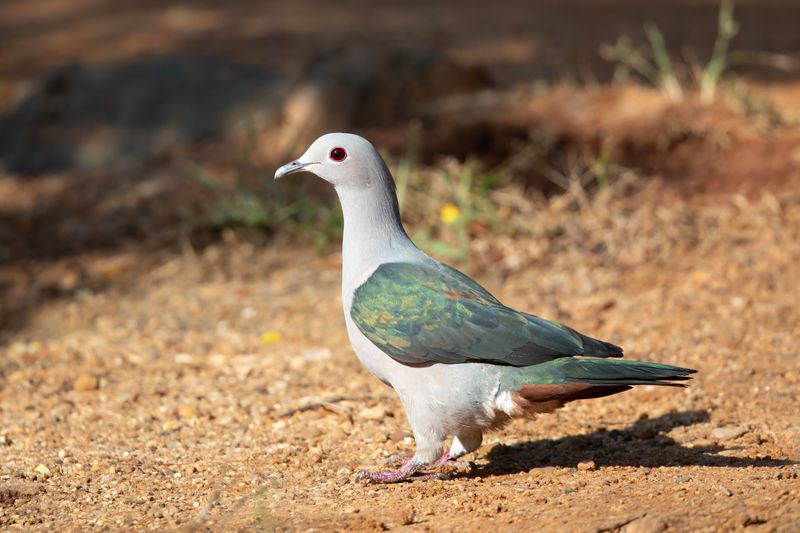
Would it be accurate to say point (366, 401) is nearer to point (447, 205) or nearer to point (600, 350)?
point (600, 350)

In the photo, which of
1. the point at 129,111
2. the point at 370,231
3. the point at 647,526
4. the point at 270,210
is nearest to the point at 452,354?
the point at 370,231

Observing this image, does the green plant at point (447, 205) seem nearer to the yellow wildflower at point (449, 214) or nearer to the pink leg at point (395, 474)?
the yellow wildflower at point (449, 214)

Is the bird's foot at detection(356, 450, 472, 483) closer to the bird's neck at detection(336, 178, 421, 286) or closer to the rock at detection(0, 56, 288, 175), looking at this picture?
the bird's neck at detection(336, 178, 421, 286)

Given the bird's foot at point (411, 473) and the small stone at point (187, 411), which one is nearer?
the bird's foot at point (411, 473)

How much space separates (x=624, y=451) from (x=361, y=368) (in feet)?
5.13

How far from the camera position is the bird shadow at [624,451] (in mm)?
3924

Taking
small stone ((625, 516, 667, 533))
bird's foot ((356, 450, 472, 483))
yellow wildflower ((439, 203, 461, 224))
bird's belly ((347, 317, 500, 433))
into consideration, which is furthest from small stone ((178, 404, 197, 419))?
Answer: small stone ((625, 516, 667, 533))

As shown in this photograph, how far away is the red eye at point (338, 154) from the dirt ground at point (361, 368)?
118 cm

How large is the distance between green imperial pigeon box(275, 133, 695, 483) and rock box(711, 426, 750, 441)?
1.74 ft

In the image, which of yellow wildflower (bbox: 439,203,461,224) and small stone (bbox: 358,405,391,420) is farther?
yellow wildflower (bbox: 439,203,461,224)

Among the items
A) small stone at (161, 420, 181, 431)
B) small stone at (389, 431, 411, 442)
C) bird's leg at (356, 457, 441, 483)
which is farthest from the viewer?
small stone at (161, 420, 181, 431)

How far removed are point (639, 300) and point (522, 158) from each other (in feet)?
4.75

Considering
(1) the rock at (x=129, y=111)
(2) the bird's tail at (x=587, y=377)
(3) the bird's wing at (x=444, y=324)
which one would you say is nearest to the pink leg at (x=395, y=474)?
(3) the bird's wing at (x=444, y=324)

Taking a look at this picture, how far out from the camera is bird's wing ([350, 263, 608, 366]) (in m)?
3.64
